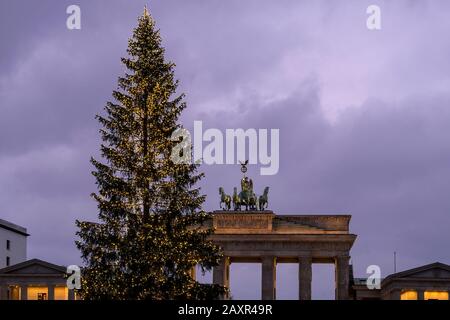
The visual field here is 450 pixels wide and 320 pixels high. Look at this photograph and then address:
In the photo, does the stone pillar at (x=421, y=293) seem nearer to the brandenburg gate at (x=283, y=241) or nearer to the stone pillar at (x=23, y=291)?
the brandenburg gate at (x=283, y=241)

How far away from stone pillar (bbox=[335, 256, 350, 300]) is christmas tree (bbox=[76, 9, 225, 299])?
53.2m

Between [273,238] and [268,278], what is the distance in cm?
451

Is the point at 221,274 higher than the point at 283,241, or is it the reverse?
the point at 283,241

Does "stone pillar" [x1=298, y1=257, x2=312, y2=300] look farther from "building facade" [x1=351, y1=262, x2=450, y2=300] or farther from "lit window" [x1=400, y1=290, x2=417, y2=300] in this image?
"building facade" [x1=351, y1=262, x2=450, y2=300]

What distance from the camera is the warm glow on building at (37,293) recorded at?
9012 centimetres

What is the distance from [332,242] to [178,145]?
2180 inches

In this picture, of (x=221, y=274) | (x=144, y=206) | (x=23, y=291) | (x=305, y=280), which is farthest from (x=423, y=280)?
(x=144, y=206)

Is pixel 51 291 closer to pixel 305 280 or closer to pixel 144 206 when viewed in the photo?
pixel 305 280

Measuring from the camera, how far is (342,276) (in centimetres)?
9469

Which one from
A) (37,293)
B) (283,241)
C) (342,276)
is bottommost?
(37,293)

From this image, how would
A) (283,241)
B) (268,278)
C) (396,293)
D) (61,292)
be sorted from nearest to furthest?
1. (396,293)
2. (61,292)
3. (268,278)
4. (283,241)

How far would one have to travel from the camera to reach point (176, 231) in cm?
4147
